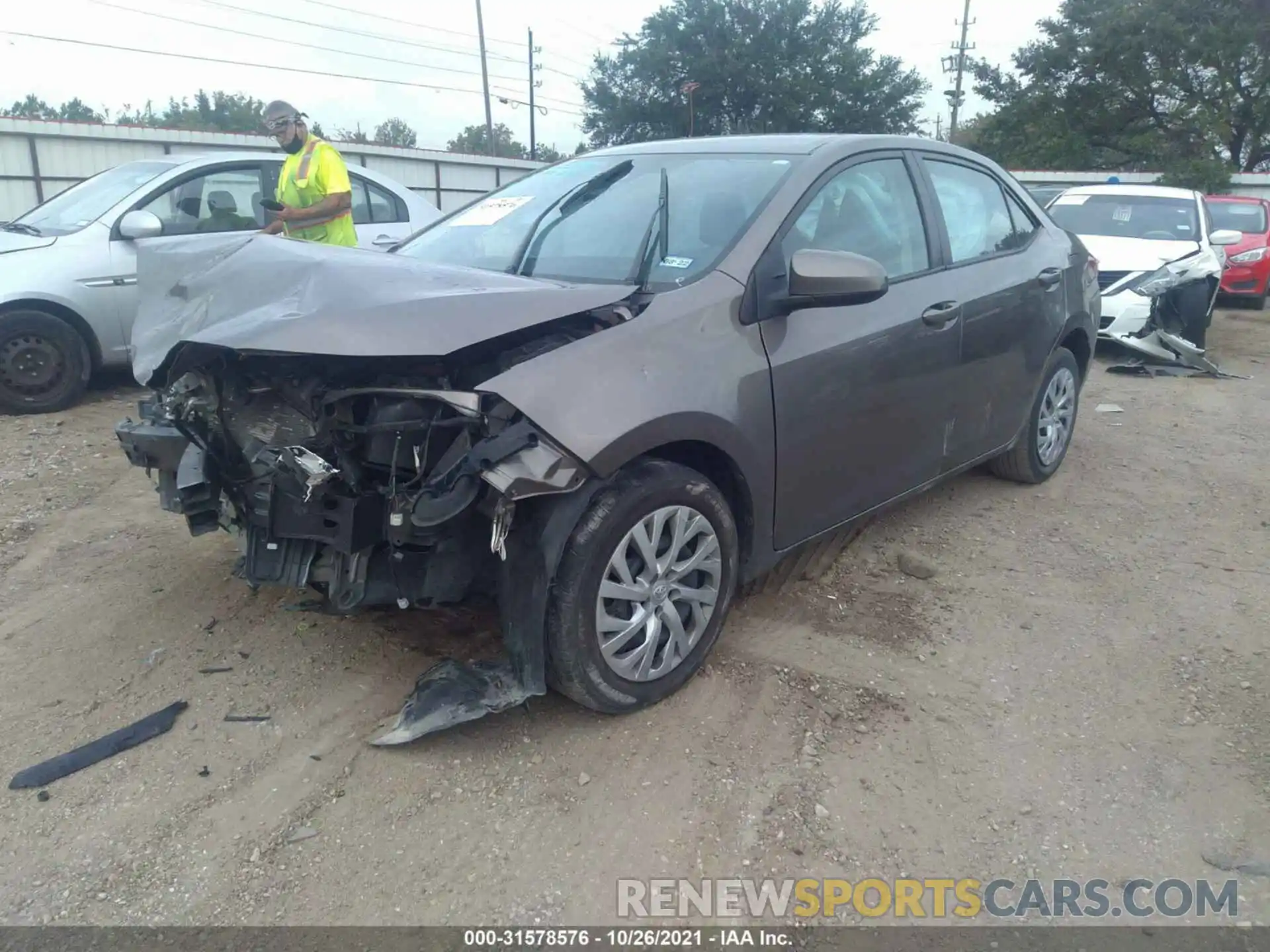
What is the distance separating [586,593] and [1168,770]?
177 cm

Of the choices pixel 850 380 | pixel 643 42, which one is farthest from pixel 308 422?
pixel 643 42

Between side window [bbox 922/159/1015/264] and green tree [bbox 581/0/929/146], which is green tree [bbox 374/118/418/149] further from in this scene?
side window [bbox 922/159/1015/264]

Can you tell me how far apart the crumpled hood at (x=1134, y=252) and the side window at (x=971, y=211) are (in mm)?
4904

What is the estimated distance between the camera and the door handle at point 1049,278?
15.4 ft

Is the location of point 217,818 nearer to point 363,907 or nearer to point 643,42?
point 363,907

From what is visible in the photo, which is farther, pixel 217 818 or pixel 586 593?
pixel 586 593

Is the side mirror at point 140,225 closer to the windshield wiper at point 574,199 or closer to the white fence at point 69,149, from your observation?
the windshield wiper at point 574,199

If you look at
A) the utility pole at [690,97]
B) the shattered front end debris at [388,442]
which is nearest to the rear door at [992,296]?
the utility pole at [690,97]

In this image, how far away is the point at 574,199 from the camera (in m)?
3.80

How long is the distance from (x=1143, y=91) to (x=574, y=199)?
115ft

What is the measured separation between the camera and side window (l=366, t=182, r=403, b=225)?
7730mm

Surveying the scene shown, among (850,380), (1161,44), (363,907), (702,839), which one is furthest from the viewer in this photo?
(1161,44)

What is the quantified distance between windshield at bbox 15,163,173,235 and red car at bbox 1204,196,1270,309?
Result: 1232 centimetres

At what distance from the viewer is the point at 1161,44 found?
1230 inches
